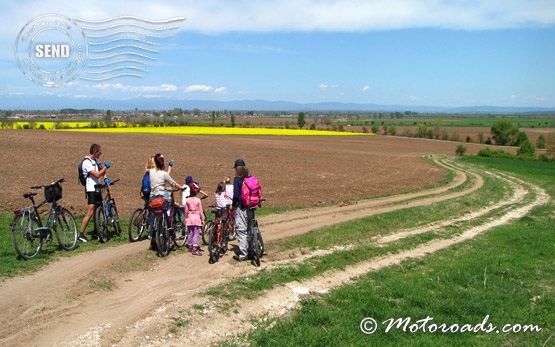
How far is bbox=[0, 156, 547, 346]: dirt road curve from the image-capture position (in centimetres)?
659

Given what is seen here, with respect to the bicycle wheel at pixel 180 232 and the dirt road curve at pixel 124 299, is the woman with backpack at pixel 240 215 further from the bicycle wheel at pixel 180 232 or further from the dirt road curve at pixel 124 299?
the bicycle wheel at pixel 180 232

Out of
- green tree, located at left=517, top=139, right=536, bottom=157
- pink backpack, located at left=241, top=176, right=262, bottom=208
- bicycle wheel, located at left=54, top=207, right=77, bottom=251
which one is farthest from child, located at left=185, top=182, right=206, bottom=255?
green tree, located at left=517, top=139, right=536, bottom=157

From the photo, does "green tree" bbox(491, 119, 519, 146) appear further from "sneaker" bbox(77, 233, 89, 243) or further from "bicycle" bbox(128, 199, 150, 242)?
"sneaker" bbox(77, 233, 89, 243)

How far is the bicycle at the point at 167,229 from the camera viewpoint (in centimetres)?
1043

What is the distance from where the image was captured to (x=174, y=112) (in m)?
163

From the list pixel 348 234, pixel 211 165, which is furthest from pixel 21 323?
pixel 211 165

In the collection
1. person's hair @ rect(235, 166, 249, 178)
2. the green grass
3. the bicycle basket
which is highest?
person's hair @ rect(235, 166, 249, 178)

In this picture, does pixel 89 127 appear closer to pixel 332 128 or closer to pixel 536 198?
pixel 332 128

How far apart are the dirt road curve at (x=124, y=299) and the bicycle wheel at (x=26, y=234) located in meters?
0.71

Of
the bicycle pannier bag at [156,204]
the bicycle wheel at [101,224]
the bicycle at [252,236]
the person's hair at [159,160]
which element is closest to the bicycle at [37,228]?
the bicycle wheel at [101,224]

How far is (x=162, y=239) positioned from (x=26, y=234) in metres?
2.71

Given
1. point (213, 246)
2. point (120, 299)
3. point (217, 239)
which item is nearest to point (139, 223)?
point (217, 239)

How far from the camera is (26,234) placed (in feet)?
31.7

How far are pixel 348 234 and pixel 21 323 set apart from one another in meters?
9.24
